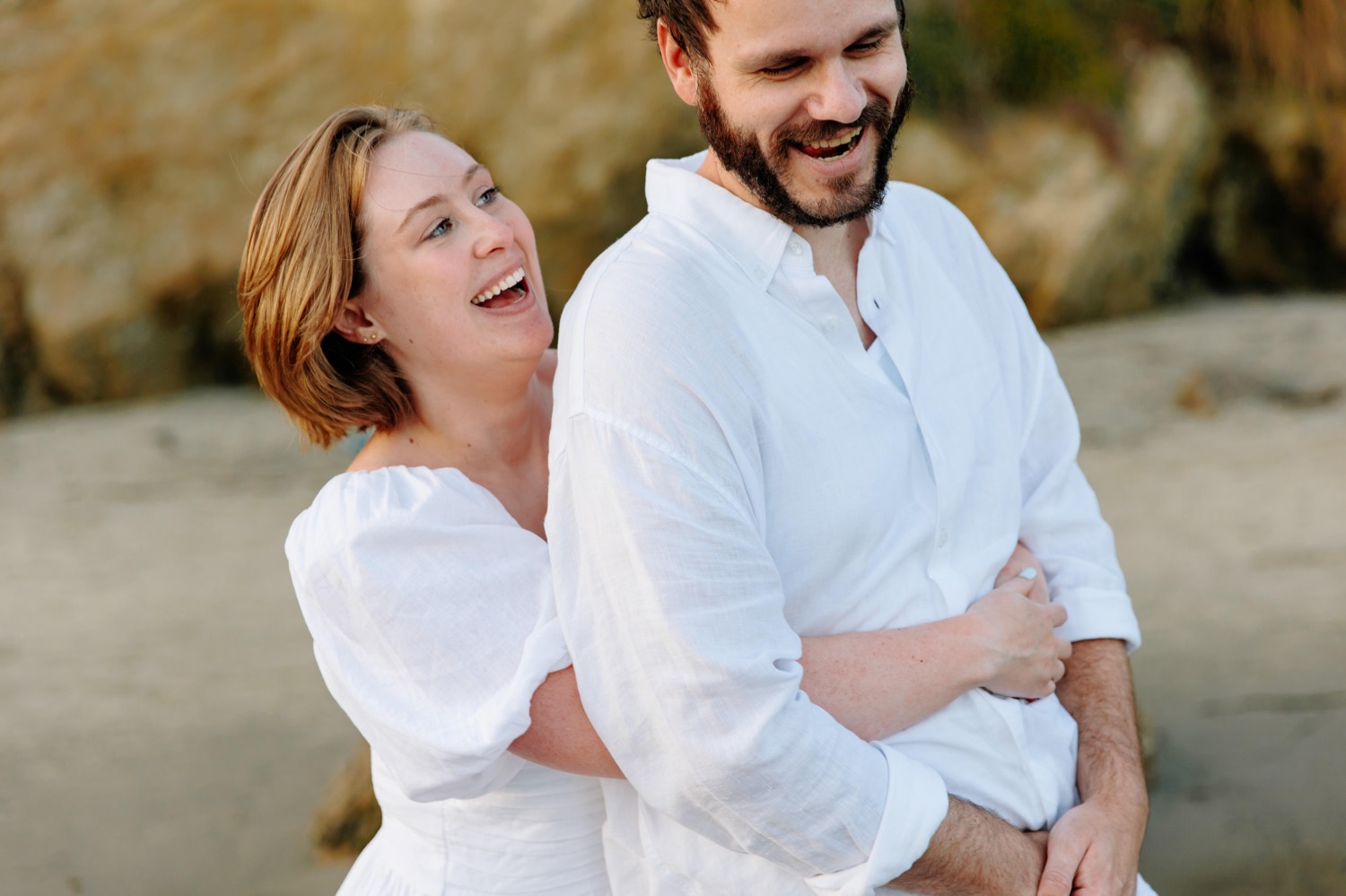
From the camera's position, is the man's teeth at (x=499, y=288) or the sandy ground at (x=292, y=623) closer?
the man's teeth at (x=499, y=288)

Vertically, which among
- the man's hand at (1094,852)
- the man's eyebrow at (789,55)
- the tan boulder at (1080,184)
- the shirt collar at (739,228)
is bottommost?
the tan boulder at (1080,184)

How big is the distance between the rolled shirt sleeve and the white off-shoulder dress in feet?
0.40

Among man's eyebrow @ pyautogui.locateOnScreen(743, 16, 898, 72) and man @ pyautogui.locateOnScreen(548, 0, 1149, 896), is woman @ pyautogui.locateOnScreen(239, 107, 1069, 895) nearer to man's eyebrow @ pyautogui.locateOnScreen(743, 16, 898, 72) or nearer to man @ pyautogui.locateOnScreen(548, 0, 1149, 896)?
man @ pyautogui.locateOnScreen(548, 0, 1149, 896)

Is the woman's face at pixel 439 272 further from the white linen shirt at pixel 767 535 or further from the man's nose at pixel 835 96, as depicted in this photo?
the man's nose at pixel 835 96

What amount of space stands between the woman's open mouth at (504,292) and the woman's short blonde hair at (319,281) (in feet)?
0.59

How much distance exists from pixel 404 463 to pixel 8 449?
513 centimetres

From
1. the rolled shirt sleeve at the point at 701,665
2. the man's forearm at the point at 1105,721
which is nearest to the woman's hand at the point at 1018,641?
the man's forearm at the point at 1105,721

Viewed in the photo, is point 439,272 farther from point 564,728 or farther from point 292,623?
point 292,623

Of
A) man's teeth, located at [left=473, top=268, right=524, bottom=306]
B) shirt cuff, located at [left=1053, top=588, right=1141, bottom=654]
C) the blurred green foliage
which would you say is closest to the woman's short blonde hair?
man's teeth, located at [left=473, top=268, right=524, bottom=306]

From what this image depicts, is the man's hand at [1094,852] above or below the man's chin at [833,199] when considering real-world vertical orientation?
below

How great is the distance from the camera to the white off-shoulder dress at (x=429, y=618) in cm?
159

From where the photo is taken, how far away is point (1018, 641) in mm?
1706

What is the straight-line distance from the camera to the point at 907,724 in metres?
1.62

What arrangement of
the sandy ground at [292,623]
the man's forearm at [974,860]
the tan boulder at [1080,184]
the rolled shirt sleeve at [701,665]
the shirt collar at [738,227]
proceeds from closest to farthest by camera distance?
the rolled shirt sleeve at [701,665]
the man's forearm at [974,860]
the shirt collar at [738,227]
the sandy ground at [292,623]
the tan boulder at [1080,184]
